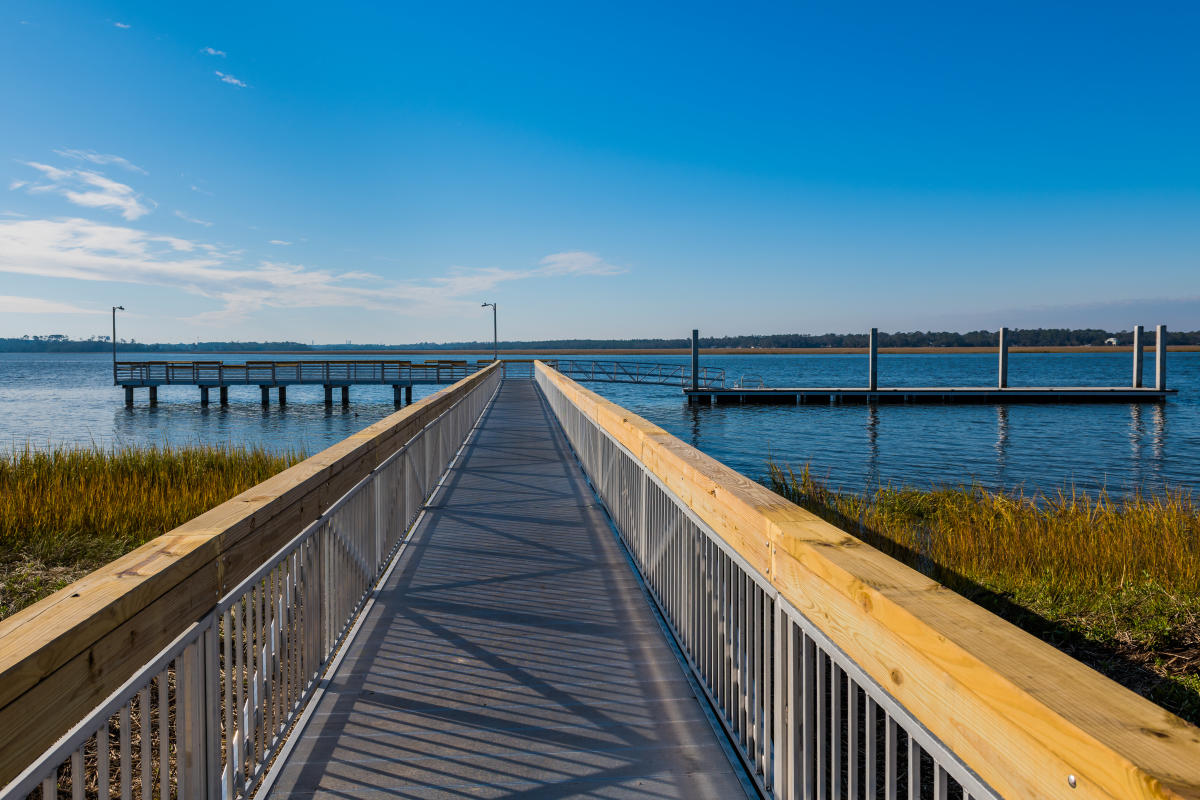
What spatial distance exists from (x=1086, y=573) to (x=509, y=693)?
637cm

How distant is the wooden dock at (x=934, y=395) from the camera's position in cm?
4131

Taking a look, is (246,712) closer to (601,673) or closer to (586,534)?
(601,673)

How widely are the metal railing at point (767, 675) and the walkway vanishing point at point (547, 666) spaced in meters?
0.02

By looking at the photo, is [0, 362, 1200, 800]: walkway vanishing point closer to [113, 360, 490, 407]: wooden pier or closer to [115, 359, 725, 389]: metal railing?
[115, 359, 725, 389]: metal railing

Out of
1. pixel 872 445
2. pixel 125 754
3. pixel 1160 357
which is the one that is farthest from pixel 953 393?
pixel 125 754

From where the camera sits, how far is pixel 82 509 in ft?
31.9

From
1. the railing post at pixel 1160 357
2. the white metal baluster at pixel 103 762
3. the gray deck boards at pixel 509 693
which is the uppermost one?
the railing post at pixel 1160 357

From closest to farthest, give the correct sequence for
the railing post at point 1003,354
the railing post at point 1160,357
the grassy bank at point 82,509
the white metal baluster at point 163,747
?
the white metal baluster at point 163,747 < the grassy bank at point 82,509 < the railing post at point 1160,357 < the railing post at point 1003,354

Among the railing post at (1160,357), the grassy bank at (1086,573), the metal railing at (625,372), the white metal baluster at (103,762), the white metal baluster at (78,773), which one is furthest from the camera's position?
the metal railing at (625,372)

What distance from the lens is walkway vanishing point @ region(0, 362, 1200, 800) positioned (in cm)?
143

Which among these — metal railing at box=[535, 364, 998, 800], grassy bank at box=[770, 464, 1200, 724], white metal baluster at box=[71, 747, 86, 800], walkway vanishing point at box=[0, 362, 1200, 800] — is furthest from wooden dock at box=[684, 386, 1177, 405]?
white metal baluster at box=[71, 747, 86, 800]

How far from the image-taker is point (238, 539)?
2643 mm

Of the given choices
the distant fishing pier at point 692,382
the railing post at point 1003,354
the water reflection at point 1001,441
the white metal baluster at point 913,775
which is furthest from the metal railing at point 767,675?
the railing post at point 1003,354

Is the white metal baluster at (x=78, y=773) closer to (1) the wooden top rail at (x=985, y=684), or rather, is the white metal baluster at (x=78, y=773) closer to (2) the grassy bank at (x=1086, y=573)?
(1) the wooden top rail at (x=985, y=684)
